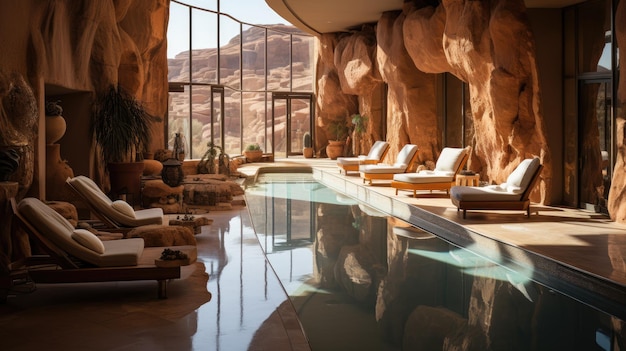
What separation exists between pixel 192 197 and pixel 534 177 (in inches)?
231

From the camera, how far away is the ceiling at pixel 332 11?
16109mm

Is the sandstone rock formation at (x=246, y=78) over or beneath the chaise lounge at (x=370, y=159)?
over

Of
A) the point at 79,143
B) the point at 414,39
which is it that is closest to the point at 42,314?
the point at 79,143

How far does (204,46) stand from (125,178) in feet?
41.5

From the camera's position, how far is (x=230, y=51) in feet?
78.1

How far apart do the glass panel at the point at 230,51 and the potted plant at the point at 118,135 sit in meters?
12.5

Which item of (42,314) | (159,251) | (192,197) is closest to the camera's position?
(42,314)

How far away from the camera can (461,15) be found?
39.9ft

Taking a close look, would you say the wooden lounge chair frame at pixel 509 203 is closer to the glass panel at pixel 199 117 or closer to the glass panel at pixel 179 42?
the glass panel at pixel 199 117

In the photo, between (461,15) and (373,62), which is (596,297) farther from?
(373,62)

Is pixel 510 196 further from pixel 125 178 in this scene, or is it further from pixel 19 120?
pixel 19 120


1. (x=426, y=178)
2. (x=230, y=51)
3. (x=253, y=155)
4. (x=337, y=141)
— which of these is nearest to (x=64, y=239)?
(x=426, y=178)

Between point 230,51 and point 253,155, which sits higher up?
point 230,51

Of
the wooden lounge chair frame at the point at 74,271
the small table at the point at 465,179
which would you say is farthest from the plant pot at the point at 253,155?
the wooden lounge chair frame at the point at 74,271
